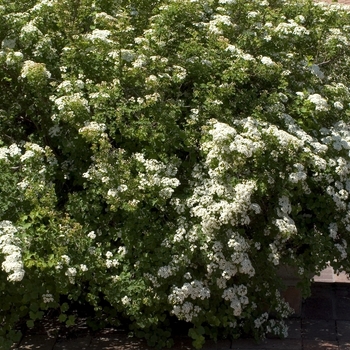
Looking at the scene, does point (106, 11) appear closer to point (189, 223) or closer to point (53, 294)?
point (189, 223)

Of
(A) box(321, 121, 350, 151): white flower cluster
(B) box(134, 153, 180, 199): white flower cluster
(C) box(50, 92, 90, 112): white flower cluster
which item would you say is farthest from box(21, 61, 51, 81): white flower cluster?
(A) box(321, 121, 350, 151): white flower cluster

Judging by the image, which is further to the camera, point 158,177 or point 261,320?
point 261,320

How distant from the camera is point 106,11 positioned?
5.85 meters

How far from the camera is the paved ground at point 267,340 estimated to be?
5.00 m

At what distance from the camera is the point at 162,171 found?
188 inches

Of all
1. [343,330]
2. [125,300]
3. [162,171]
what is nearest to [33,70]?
[162,171]

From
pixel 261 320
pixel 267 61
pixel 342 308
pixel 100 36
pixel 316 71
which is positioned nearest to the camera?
pixel 261 320

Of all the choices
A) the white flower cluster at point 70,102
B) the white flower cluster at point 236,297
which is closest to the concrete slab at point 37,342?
the white flower cluster at point 236,297

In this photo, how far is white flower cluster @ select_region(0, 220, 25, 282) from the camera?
4.07 meters

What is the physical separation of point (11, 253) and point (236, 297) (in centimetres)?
147

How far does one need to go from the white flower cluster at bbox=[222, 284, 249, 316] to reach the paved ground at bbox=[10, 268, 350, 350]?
38 centimetres

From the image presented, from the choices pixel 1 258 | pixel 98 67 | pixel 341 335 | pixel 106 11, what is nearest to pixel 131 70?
pixel 98 67

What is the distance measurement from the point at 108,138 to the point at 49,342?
1454mm

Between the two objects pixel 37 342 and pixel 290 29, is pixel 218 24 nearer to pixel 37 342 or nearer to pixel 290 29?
pixel 290 29
